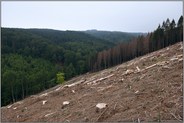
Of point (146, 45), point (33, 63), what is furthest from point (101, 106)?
point (33, 63)

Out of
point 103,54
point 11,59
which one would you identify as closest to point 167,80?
point 103,54

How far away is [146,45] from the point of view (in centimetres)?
5681

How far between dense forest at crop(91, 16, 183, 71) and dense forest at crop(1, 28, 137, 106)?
8155 mm

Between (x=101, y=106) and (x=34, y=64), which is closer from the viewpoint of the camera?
(x=101, y=106)

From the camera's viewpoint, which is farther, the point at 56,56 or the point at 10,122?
the point at 56,56

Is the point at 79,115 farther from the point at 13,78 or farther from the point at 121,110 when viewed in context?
the point at 13,78

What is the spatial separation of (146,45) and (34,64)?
55137 mm

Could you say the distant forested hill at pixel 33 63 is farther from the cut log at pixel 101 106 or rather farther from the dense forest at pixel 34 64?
the cut log at pixel 101 106

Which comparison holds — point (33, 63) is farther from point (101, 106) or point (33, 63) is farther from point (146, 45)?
point (101, 106)

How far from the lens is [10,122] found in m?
14.7

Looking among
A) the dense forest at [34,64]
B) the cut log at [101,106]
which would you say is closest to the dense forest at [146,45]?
the dense forest at [34,64]

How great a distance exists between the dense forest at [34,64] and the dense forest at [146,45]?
26.8 ft

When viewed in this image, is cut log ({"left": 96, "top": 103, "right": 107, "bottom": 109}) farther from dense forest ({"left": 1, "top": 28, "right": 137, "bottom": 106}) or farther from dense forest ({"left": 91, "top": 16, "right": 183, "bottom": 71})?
dense forest ({"left": 1, "top": 28, "right": 137, "bottom": 106})

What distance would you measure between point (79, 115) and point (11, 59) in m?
98.6
